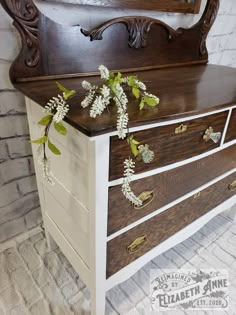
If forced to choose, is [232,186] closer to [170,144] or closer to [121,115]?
[170,144]

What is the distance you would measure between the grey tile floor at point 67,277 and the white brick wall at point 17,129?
0.47ft

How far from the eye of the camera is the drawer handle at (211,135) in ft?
2.71

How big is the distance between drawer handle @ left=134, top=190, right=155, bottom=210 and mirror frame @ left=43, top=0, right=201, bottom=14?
0.76 metres

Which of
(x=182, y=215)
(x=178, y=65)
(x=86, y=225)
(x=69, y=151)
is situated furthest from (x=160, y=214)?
(x=178, y=65)

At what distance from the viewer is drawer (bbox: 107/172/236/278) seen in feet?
2.73

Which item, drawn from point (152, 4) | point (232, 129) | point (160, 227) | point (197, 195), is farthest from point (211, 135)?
point (152, 4)

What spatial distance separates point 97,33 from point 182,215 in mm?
818

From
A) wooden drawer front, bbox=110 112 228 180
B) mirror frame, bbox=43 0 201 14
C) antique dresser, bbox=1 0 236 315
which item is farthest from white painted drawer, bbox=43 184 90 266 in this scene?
mirror frame, bbox=43 0 201 14

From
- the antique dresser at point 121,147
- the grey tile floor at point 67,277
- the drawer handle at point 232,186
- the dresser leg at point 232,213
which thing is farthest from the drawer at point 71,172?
the dresser leg at point 232,213

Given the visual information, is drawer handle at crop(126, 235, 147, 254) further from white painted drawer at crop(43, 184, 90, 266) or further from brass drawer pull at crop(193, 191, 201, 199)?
brass drawer pull at crop(193, 191, 201, 199)

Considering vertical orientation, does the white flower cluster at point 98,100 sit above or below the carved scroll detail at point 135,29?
below

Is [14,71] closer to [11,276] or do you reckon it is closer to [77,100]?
[77,100]

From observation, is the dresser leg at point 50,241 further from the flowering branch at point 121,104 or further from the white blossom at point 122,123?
the white blossom at point 122,123

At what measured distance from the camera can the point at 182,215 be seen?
Result: 1005 mm
